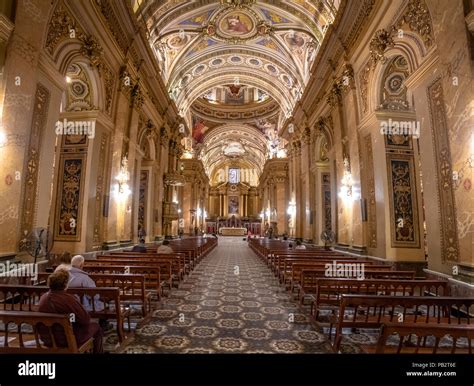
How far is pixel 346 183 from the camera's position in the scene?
8.74 metres

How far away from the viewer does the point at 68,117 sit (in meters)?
7.88

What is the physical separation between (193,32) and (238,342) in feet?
47.5

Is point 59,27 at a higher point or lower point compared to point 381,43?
lower

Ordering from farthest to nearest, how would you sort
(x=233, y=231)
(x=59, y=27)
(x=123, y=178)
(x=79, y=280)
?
(x=233, y=231), (x=123, y=178), (x=59, y=27), (x=79, y=280)

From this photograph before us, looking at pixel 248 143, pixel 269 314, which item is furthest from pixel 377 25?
pixel 248 143

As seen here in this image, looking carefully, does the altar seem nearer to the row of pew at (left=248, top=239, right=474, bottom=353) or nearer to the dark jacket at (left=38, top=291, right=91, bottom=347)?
the row of pew at (left=248, top=239, right=474, bottom=353)

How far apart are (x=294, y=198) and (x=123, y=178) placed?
991cm

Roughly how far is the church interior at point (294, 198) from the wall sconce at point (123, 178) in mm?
118

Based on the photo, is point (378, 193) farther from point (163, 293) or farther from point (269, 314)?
point (163, 293)

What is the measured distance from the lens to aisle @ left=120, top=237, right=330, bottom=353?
118 inches

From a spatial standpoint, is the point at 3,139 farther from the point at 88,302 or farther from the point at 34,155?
the point at 88,302

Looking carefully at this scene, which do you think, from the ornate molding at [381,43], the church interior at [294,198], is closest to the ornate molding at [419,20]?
the church interior at [294,198]

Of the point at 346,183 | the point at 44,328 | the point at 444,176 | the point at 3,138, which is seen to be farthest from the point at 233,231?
the point at 44,328

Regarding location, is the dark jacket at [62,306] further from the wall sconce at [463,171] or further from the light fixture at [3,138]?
the wall sconce at [463,171]
